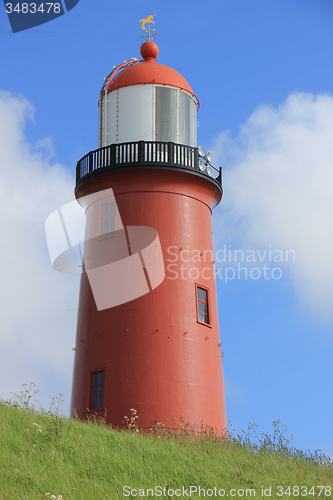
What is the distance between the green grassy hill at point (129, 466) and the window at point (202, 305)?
501 cm

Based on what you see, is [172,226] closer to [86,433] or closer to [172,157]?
[172,157]

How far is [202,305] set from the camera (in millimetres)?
17703

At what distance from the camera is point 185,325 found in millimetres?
16844

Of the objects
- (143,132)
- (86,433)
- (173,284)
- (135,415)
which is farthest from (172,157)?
(86,433)

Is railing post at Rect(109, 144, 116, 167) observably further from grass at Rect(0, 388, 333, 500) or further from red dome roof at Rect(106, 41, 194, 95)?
grass at Rect(0, 388, 333, 500)

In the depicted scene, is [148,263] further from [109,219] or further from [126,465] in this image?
[126,465]

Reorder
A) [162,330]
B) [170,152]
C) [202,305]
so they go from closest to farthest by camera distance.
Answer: [162,330]
[202,305]
[170,152]

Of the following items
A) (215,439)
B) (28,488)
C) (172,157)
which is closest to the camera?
(28,488)

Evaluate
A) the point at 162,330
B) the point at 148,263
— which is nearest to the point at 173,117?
the point at 148,263

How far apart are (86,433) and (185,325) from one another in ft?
17.0

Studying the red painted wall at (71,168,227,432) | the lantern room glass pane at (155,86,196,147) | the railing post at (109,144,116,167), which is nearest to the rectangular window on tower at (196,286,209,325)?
the red painted wall at (71,168,227,432)

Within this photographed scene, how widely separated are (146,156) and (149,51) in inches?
168

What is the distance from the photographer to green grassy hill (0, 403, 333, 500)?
9.99 metres

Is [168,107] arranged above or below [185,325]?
above
